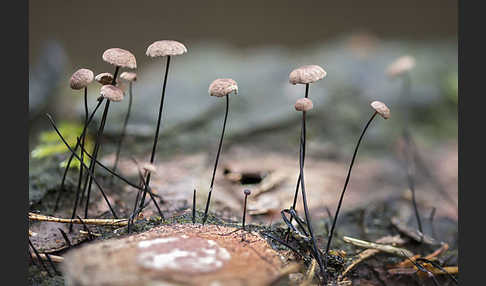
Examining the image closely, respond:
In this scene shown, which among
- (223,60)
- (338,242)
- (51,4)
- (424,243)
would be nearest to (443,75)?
(223,60)

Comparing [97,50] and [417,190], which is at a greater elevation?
[97,50]

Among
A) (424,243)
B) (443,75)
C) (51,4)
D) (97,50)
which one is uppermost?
(51,4)

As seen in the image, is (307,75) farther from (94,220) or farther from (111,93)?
(94,220)

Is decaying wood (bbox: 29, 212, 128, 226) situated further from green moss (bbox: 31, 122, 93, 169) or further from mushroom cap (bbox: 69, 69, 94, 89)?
mushroom cap (bbox: 69, 69, 94, 89)

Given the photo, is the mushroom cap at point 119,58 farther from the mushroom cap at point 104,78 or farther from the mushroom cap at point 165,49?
the mushroom cap at point 104,78

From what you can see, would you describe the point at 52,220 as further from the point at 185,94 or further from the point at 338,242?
the point at 185,94

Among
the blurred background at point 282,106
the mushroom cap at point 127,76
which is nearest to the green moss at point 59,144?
the blurred background at point 282,106

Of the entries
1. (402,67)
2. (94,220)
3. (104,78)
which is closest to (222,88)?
(104,78)
